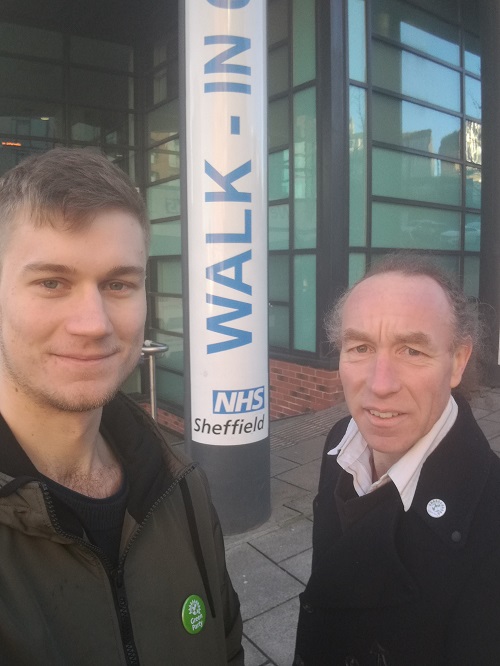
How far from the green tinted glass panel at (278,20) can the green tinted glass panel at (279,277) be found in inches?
112

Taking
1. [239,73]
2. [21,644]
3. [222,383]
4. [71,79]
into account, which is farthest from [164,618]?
[71,79]

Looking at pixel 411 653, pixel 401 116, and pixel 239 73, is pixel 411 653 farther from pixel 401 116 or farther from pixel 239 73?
pixel 401 116

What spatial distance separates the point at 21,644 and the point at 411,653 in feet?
3.34

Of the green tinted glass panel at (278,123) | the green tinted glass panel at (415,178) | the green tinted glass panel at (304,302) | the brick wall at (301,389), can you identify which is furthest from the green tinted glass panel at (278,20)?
the brick wall at (301,389)

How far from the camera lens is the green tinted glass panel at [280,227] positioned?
289 inches

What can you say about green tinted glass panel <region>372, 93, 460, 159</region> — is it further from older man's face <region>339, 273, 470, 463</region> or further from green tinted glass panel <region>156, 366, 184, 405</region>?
older man's face <region>339, 273, 470, 463</region>

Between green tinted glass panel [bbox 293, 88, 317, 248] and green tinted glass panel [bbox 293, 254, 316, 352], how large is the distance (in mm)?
243

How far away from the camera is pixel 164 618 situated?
56.3 inches

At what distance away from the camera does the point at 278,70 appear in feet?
23.6

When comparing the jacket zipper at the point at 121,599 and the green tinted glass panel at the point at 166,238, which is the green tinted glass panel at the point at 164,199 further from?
the jacket zipper at the point at 121,599

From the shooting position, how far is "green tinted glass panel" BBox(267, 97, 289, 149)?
718 centimetres

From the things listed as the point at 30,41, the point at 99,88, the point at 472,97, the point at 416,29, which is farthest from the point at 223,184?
the point at 30,41

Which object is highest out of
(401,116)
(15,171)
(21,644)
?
(401,116)

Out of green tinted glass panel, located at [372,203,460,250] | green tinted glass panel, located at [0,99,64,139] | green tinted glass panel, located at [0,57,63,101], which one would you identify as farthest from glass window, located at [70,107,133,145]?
green tinted glass panel, located at [372,203,460,250]
